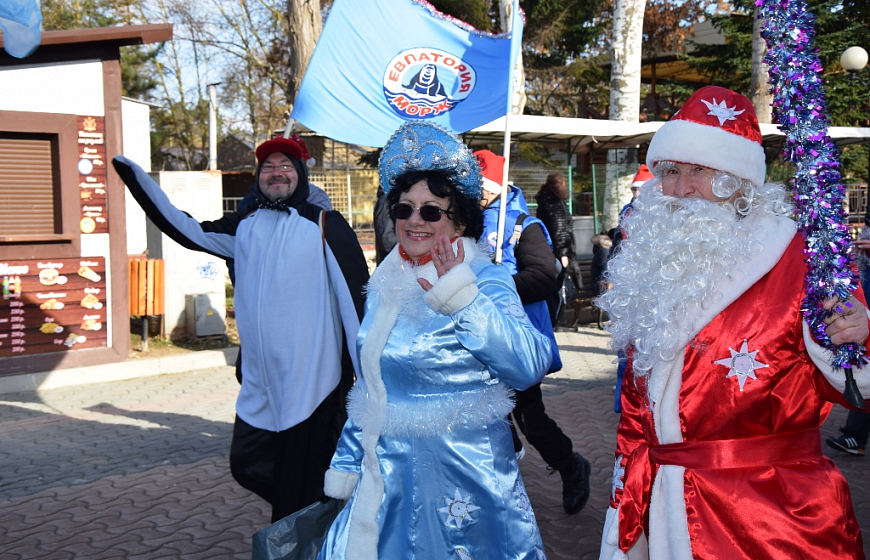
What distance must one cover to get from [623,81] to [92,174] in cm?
919

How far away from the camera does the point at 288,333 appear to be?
381cm

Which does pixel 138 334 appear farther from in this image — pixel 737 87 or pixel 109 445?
pixel 737 87

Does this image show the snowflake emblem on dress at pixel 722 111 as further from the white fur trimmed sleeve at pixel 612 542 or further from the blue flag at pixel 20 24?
the blue flag at pixel 20 24

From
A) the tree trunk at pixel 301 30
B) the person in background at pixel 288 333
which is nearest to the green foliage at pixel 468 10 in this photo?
the tree trunk at pixel 301 30

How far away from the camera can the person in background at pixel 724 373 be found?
2.05m

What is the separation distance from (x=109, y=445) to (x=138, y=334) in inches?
182

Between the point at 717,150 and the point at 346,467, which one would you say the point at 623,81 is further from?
the point at 346,467

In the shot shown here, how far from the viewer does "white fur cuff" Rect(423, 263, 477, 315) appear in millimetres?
2389

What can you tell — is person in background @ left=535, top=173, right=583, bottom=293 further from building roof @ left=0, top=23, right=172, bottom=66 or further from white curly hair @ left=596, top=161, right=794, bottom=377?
white curly hair @ left=596, top=161, right=794, bottom=377

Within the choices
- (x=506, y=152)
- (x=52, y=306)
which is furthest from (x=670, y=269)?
(x=52, y=306)

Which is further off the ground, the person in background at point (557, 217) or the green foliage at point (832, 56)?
the green foliage at point (832, 56)

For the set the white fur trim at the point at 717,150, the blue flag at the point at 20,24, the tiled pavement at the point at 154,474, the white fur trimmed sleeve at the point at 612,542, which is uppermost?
the blue flag at the point at 20,24

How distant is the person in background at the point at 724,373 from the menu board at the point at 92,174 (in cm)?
827

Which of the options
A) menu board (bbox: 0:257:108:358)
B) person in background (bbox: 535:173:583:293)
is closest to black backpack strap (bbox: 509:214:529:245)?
person in background (bbox: 535:173:583:293)
